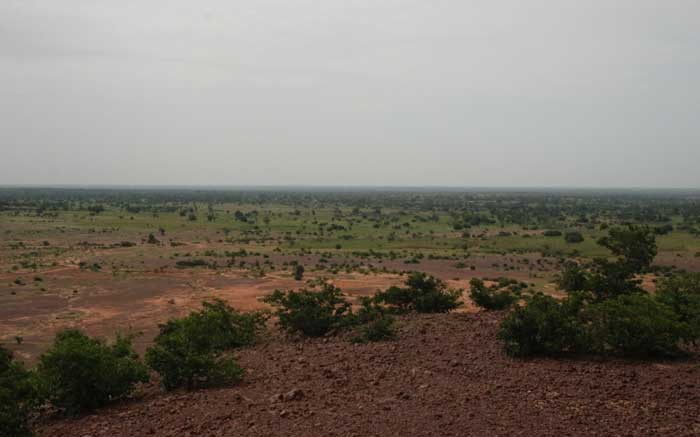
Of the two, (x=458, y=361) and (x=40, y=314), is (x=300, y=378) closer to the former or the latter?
(x=458, y=361)

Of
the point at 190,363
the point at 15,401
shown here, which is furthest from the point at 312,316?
the point at 15,401

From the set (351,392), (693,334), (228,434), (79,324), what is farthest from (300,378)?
(79,324)

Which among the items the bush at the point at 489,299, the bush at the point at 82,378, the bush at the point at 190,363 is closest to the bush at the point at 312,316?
the bush at the point at 190,363

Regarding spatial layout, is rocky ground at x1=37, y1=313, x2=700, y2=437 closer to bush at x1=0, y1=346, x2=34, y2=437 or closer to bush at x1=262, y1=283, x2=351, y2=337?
bush at x1=0, y1=346, x2=34, y2=437

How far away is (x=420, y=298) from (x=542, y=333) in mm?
6913

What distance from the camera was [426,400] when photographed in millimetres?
9102

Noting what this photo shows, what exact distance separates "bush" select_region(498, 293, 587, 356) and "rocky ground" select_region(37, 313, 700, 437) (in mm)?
389

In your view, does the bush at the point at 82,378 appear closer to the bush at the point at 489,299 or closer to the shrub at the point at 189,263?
the bush at the point at 489,299

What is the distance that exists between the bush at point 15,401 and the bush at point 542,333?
948 cm

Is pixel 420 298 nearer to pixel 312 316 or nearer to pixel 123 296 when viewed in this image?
pixel 312 316

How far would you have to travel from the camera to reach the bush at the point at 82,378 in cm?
1042

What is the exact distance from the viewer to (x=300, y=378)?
35.7 ft

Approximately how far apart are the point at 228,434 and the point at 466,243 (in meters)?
56.7

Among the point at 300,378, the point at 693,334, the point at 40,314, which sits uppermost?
the point at 693,334
